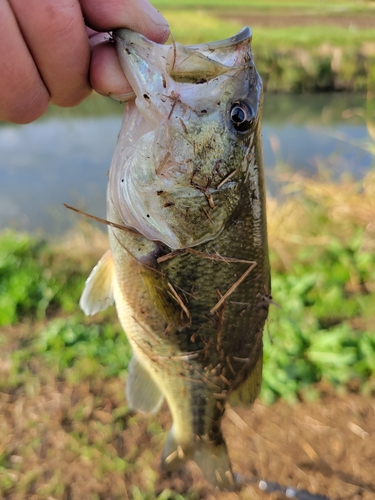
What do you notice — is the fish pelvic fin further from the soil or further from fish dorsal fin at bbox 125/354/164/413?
the soil

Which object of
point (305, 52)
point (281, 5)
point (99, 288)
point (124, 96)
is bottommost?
point (281, 5)

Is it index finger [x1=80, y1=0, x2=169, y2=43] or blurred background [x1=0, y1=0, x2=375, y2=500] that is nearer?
index finger [x1=80, y1=0, x2=169, y2=43]

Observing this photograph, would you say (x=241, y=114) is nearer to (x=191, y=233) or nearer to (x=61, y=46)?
(x=191, y=233)

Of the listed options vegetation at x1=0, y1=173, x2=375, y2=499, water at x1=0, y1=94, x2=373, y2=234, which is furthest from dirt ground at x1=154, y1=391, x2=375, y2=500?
water at x1=0, y1=94, x2=373, y2=234

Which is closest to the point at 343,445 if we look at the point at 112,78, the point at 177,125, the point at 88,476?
the point at 88,476

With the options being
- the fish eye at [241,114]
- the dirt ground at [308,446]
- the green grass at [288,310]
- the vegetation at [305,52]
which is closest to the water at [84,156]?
the green grass at [288,310]

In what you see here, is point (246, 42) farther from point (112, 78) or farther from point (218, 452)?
point (218, 452)

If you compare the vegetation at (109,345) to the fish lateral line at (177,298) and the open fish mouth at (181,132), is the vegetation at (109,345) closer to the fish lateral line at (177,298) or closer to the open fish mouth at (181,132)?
the fish lateral line at (177,298)

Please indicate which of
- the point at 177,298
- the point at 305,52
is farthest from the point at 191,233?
the point at 305,52
